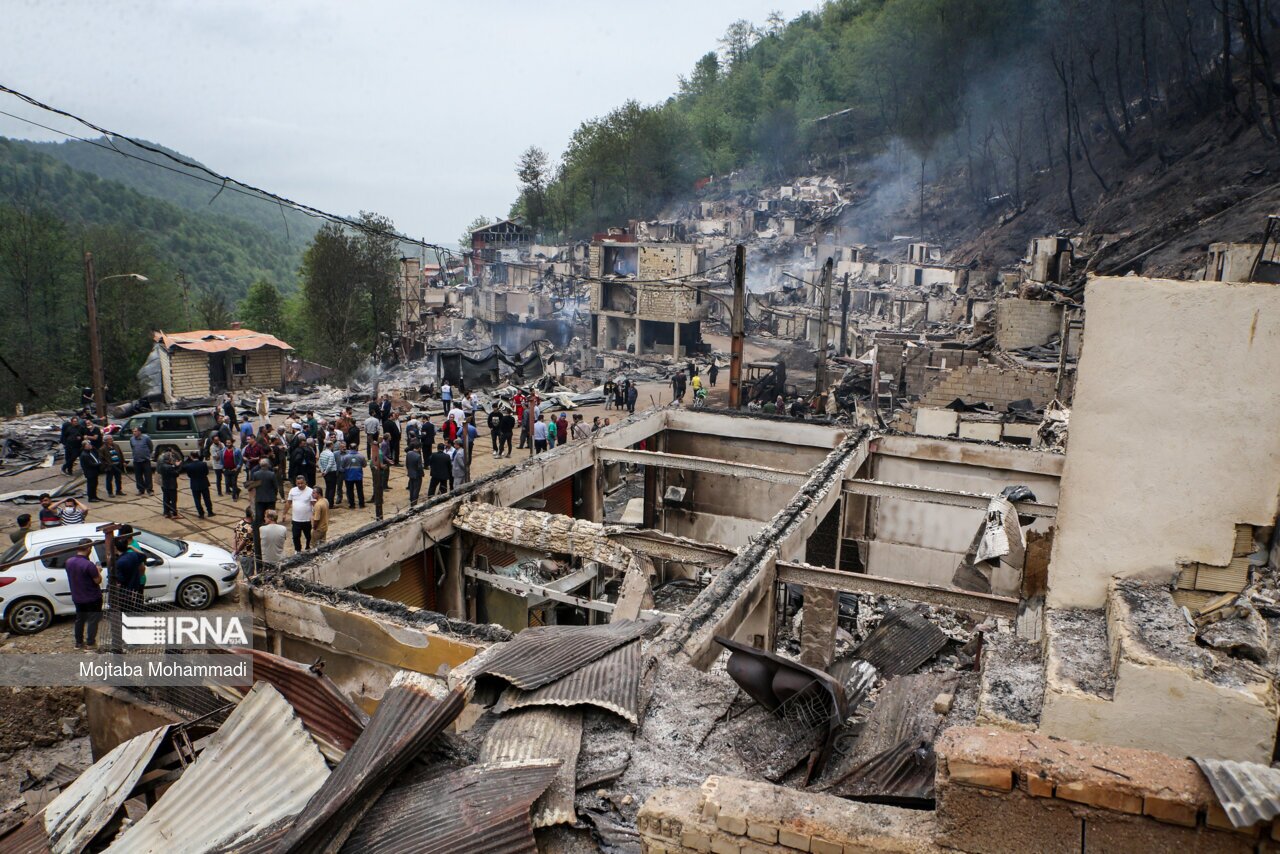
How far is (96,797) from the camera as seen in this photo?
4.99 meters

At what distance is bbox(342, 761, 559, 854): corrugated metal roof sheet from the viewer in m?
3.88

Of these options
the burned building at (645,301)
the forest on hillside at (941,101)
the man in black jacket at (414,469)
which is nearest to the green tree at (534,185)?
the forest on hillside at (941,101)

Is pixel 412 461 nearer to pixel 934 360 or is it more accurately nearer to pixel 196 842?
pixel 196 842

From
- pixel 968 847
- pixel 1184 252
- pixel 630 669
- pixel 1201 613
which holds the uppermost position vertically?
pixel 1184 252

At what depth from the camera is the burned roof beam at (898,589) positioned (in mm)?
7656

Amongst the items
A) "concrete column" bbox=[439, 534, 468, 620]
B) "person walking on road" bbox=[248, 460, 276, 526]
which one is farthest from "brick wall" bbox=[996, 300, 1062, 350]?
"person walking on road" bbox=[248, 460, 276, 526]

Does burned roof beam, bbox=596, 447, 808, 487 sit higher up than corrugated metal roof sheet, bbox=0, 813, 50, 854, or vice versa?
burned roof beam, bbox=596, 447, 808, 487

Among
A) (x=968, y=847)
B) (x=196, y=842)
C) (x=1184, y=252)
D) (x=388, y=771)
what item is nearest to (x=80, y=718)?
(x=196, y=842)

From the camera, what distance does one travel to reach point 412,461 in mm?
14734

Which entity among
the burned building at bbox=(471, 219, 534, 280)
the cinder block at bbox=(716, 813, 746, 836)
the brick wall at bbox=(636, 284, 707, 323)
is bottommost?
the cinder block at bbox=(716, 813, 746, 836)

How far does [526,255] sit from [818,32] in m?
57.2

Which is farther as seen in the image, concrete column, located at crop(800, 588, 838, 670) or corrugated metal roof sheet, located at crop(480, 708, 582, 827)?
concrete column, located at crop(800, 588, 838, 670)

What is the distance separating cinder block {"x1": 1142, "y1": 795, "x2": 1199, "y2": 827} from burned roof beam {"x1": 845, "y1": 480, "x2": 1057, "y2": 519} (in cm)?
830

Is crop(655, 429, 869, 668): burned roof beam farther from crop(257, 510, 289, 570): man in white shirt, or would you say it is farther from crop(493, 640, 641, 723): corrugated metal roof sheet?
crop(257, 510, 289, 570): man in white shirt
